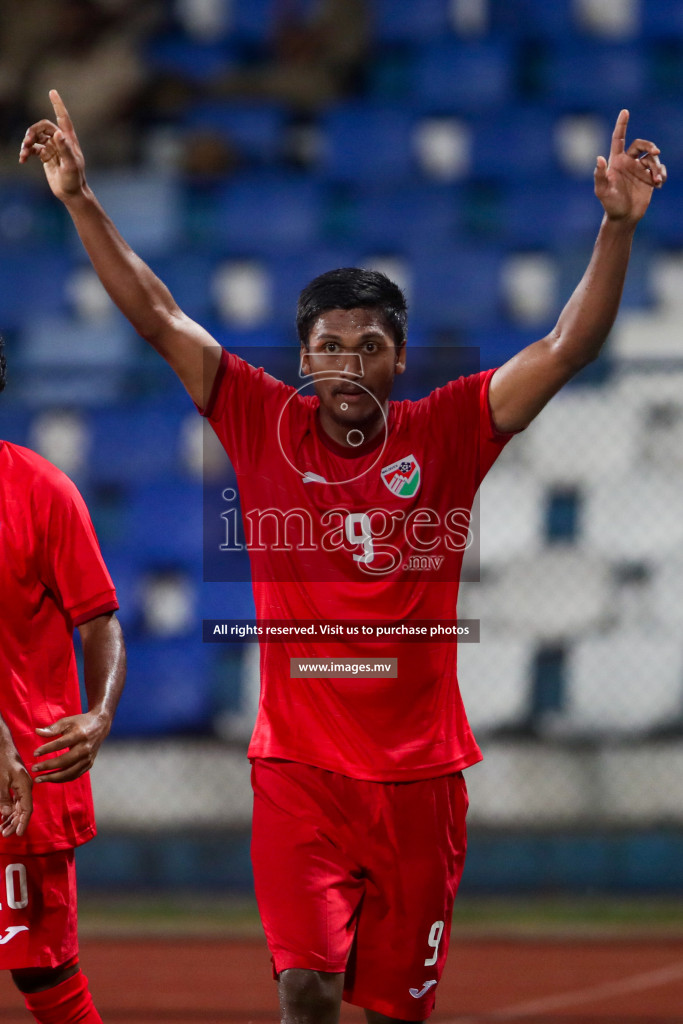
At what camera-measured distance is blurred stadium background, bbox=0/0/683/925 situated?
6.23 m

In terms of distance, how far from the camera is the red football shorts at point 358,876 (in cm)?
268

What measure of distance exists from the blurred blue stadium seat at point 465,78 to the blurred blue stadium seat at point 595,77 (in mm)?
297

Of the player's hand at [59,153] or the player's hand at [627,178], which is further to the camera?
the player's hand at [59,153]

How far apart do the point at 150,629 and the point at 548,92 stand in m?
4.49

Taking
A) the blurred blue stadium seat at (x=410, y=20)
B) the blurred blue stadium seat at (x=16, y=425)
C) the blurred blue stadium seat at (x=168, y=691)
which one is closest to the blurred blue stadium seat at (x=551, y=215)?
the blurred blue stadium seat at (x=410, y=20)

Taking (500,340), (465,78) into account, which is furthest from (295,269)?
(465,78)

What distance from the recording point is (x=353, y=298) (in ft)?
Answer: 9.19

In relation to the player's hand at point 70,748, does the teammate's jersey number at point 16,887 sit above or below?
below

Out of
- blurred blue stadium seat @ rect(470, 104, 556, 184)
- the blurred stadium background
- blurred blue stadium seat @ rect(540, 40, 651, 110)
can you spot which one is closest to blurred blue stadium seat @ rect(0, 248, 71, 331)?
the blurred stadium background

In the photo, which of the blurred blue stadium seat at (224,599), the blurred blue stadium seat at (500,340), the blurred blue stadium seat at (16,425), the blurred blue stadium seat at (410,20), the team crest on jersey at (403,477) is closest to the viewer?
the team crest on jersey at (403,477)

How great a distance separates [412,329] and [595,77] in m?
2.43

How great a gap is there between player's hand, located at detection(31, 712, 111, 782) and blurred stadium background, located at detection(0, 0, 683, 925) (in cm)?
370

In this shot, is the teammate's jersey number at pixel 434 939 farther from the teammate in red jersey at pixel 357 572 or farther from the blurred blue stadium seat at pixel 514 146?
the blurred blue stadium seat at pixel 514 146

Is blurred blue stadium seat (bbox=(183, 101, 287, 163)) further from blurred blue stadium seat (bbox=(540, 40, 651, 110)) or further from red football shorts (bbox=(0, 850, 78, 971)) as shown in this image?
red football shorts (bbox=(0, 850, 78, 971))
